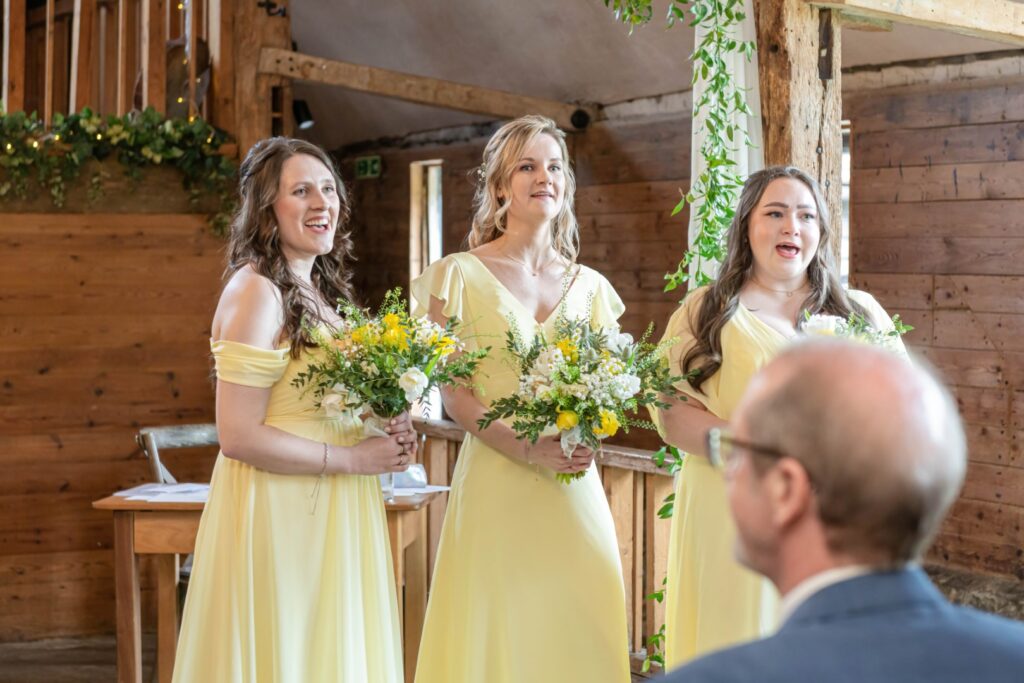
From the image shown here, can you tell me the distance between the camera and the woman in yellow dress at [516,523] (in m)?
2.99

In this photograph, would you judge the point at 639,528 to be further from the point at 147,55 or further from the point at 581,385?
the point at 147,55

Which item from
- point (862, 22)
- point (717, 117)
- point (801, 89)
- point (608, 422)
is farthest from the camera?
point (862, 22)

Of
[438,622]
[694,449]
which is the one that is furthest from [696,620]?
[438,622]

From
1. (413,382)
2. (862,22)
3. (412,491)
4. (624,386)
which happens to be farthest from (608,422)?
(862,22)

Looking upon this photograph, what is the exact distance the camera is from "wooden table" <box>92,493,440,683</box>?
163 inches

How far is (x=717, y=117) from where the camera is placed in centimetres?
358

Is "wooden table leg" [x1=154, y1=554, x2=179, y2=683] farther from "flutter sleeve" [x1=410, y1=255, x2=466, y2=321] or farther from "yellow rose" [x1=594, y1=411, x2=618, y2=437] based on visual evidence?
"yellow rose" [x1=594, y1=411, x2=618, y2=437]

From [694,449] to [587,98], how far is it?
535 centimetres

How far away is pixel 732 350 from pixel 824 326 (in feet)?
0.84

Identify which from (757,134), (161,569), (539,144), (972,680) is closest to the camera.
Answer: (972,680)

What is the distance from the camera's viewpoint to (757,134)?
3.62 metres

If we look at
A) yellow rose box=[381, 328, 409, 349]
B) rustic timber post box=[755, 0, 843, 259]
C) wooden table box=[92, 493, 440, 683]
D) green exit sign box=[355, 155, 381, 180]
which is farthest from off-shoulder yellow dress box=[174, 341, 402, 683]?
green exit sign box=[355, 155, 381, 180]

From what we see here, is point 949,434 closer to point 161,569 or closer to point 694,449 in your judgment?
point 694,449

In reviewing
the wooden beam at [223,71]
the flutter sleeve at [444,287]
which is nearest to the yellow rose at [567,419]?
the flutter sleeve at [444,287]
